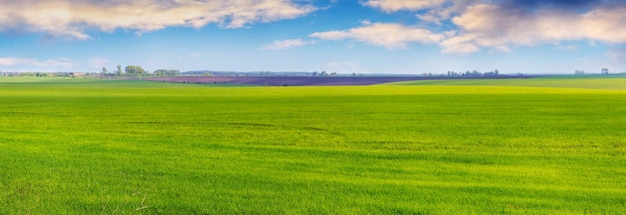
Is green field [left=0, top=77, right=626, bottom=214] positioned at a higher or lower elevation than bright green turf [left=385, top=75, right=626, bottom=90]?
lower

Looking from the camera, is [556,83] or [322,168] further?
[556,83]

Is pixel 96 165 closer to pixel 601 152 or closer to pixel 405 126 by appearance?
pixel 405 126

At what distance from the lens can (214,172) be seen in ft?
28.1

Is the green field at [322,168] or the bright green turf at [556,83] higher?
the bright green turf at [556,83]

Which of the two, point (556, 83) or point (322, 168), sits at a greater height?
point (556, 83)

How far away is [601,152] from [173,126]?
1348cm

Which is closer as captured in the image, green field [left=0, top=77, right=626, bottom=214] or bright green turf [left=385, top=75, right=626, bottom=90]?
green field [left=0, top=77, right=626, bottom=214]

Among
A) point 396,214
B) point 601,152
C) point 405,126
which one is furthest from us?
point 405,126

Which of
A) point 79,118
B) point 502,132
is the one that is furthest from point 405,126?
point 79,118

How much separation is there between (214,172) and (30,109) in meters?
20.8

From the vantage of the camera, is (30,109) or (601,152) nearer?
(601,152)

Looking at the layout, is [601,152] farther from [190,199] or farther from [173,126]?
[173,126]

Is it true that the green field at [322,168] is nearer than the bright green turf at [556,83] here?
Yes

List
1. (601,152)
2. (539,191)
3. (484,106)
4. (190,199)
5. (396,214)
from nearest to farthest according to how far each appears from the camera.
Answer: (396,214)
(190,199)
(539,191)
(601,152)
(484,106)
